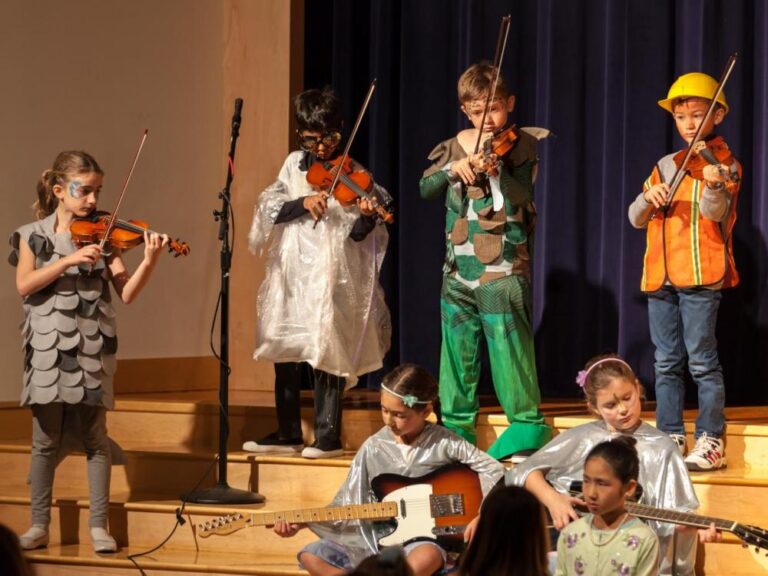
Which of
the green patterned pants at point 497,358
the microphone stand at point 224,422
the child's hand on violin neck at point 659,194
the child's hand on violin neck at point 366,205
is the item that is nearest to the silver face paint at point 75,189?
the microphone stand at point 224,422

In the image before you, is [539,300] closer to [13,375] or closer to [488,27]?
[488,27]

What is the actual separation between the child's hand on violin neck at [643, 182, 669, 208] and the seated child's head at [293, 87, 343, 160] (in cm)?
114

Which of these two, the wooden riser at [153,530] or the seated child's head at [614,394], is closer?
the seated child's head at [614,394]

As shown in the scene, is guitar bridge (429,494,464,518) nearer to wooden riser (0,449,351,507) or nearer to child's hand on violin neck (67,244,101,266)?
wooden riser (0,449,351,507)

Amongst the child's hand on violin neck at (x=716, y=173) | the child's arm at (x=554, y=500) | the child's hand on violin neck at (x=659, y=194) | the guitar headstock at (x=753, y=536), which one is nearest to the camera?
the guitar headstock at (x=753, y=536)

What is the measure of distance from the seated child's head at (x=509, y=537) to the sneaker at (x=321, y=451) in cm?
184

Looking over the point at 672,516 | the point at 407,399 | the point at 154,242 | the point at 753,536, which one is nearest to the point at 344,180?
the point at 154,242

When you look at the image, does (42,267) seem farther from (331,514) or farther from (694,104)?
(694,104)

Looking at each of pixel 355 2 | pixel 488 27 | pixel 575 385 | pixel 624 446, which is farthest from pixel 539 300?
pixel 624 446

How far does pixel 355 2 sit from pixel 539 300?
1700 millimetres

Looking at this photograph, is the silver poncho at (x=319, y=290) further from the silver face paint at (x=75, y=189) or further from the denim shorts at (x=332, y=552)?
the denim shorts at (x=332, y=552)

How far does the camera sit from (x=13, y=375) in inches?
202

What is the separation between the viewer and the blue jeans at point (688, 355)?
4098 mm

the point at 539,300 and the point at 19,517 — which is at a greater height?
the point at 539,300
